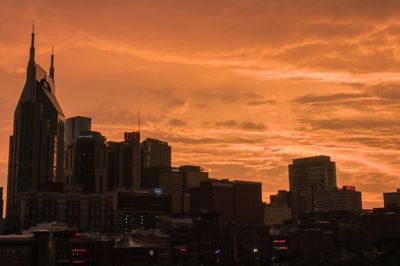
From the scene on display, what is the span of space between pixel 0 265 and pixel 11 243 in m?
7.36

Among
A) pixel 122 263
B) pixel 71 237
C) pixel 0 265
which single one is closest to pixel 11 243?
pixel 0 265

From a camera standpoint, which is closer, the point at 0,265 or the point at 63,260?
the point at 0,265

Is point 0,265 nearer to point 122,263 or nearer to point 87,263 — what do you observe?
point 87,263

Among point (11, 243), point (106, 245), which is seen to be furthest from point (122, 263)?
point (11, 243)

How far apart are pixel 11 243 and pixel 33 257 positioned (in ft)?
25.7

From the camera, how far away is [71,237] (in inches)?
7539

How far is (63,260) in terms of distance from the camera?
181m

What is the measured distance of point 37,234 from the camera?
180250mm

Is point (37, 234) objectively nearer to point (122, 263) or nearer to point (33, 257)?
point (33, 257)

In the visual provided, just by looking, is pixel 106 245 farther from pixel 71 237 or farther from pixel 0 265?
pixel 0 265

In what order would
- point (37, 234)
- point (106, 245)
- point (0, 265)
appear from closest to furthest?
point (0, 265) → point (37, 234) → point (106, 245)

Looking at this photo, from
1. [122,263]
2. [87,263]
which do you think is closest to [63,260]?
[87,263]

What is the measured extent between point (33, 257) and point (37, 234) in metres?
7.16

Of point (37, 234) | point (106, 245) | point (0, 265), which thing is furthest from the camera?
point (106, 245)
